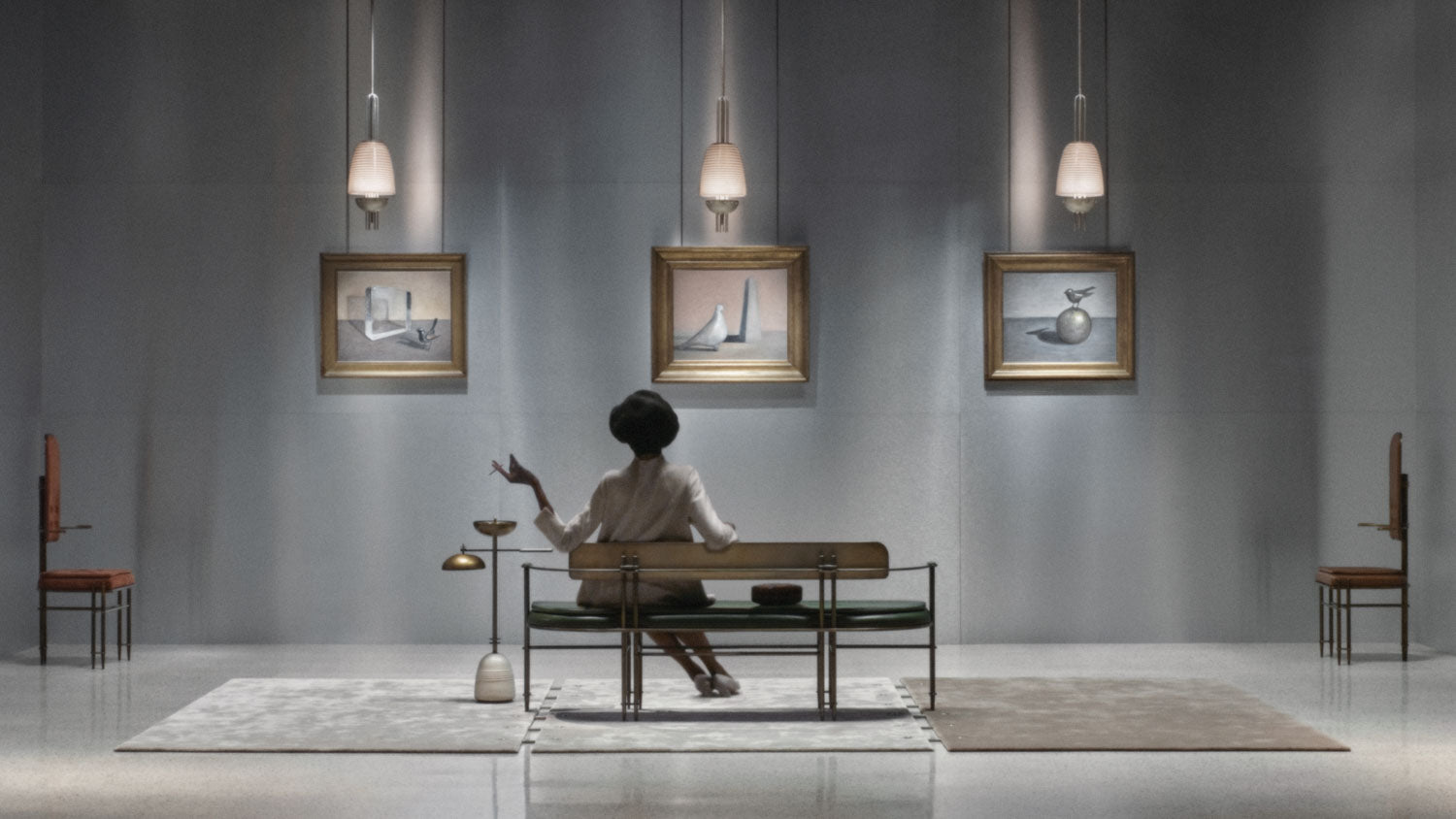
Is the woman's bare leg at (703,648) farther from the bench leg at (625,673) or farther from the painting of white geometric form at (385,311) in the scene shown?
the painting of white geometric form at (385,311)

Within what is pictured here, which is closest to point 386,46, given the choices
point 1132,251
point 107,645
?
point 107,645

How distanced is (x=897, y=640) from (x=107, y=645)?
14.2 feet

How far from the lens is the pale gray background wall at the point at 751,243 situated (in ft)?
30.9

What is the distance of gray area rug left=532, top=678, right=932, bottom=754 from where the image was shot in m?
6.21

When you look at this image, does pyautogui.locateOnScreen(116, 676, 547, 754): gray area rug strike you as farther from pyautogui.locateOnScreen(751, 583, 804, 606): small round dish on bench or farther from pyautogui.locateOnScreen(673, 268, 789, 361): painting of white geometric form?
pyautogui.locateOnScreen(673, 268, 789, 361): painting of white geometric form

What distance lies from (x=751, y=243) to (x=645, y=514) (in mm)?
2795

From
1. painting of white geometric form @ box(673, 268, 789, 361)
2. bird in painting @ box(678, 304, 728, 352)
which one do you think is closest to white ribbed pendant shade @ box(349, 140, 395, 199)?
painting of white geometric form @ box(673, 268, 789, 361)

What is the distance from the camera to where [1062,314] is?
934 cm

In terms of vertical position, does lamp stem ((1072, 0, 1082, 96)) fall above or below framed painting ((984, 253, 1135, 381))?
above

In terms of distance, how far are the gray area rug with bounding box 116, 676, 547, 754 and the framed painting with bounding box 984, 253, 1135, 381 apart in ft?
A: 11.1

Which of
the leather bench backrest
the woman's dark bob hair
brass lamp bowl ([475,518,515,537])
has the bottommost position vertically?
the leather bench backrest

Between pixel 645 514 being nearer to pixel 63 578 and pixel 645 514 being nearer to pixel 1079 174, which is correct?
pixel 1079 174

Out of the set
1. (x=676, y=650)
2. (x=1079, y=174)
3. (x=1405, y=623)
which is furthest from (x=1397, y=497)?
(x=676, y=650)

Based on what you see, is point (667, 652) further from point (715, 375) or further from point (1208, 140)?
point (1208, 140)
